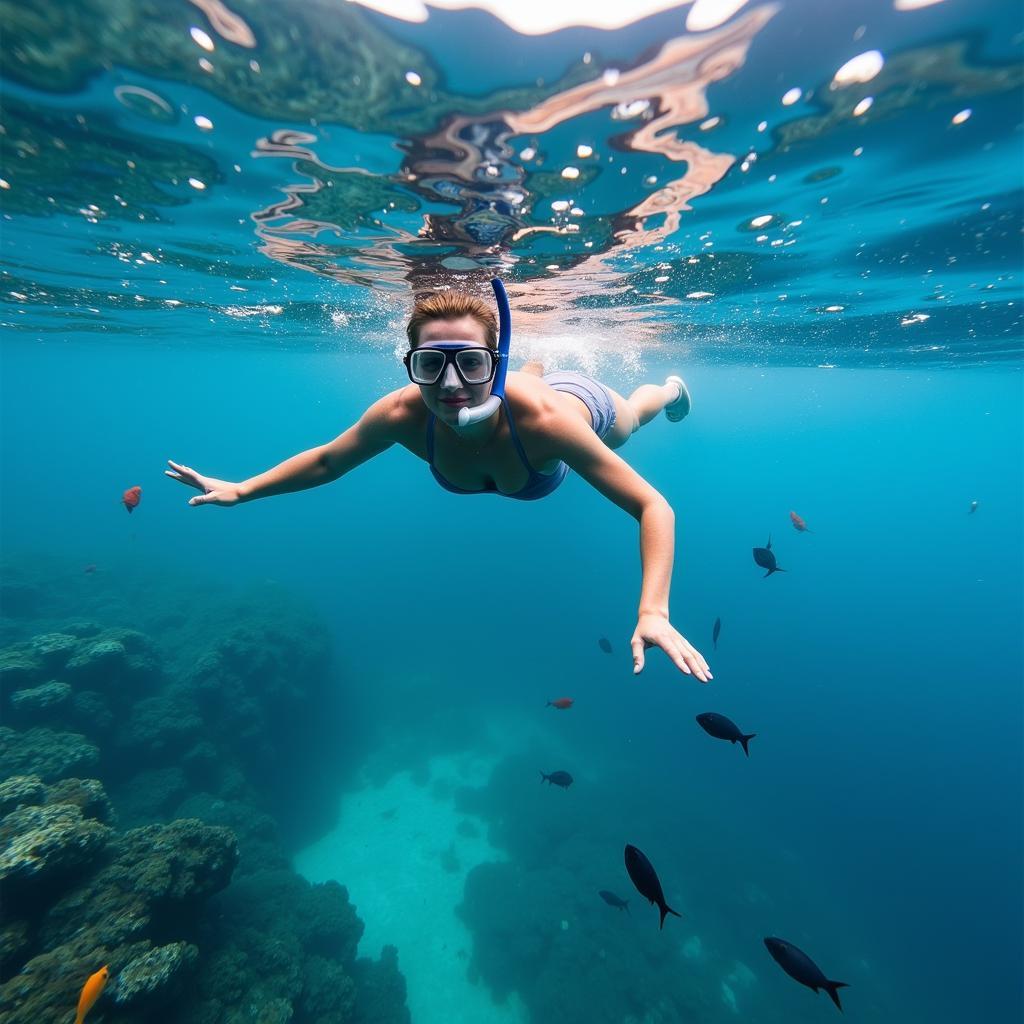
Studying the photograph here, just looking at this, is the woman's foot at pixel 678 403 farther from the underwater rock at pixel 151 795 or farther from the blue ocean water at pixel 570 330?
the underwater rock at pixel 151 795

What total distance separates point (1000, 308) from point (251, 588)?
1419 inches

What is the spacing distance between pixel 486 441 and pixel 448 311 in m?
1.02

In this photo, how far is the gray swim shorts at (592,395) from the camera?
468 centimetres

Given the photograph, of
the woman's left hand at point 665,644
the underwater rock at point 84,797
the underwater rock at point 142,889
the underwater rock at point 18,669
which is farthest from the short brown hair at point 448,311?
the underwater rock at point 18,669

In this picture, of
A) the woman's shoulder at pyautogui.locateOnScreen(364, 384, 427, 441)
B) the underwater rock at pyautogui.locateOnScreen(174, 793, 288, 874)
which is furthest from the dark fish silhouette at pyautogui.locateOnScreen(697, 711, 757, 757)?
the underwater rock at pyautogui.locateOnScreen(174, 793, 288, 874)

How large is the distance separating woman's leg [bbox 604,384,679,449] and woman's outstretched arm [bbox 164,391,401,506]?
108 inches

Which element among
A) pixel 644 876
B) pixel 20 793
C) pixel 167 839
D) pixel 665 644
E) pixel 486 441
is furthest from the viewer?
pixel 20 793

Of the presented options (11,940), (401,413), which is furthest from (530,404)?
(11,940)

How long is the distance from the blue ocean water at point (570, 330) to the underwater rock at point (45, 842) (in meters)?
0.94

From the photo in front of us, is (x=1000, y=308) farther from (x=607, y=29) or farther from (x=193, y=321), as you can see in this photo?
(x=193, y=321)

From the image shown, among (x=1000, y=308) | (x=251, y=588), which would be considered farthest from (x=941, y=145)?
(x=251, y=588)

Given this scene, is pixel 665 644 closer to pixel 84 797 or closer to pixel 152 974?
pixel 152 974

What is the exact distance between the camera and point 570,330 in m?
20.0

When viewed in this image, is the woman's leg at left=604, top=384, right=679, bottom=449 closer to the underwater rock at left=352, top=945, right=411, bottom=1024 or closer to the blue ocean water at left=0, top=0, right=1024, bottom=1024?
the blue ocean water at left=0, top=0, right=1024, bottom=1024
